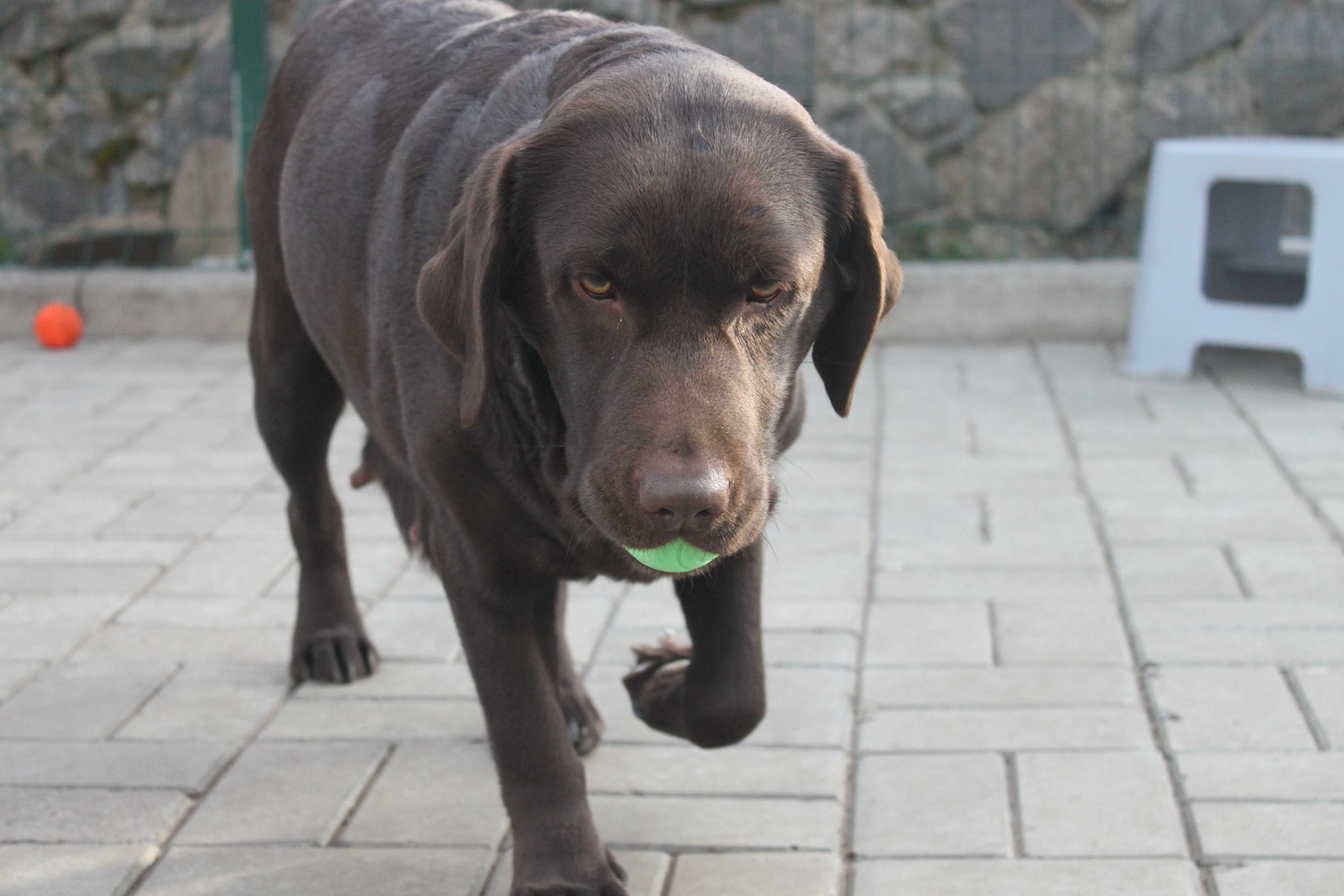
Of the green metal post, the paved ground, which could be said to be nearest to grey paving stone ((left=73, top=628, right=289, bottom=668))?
the paved ground

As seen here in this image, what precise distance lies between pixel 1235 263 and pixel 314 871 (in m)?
5.13

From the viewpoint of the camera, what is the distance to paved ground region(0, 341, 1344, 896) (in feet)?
9.18

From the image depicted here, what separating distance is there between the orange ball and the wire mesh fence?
0.78 metres

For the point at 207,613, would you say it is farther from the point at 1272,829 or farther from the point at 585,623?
the point at 1272,829

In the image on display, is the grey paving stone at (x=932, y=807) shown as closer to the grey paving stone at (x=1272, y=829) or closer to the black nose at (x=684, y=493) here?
the grey paving stone at (x=1272, y=829)

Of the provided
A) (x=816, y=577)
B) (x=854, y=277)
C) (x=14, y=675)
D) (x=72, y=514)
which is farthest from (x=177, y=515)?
(x=854, y=277)

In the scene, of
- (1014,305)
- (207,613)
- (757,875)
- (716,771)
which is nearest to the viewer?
(757,875)

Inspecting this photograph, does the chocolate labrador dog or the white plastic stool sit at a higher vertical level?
the chocolate labrador dog

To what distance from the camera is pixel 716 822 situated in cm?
294

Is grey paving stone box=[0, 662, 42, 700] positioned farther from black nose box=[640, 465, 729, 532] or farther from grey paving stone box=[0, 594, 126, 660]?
black nose box=[640, 465, 729, 532]

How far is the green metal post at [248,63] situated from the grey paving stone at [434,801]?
15.6 ft

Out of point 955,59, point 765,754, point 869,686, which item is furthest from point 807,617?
point 955,59

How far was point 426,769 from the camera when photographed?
3.19 m

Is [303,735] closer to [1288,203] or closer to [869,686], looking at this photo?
[869,686]
